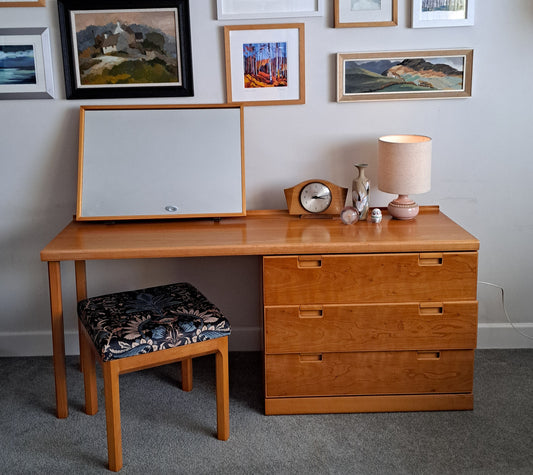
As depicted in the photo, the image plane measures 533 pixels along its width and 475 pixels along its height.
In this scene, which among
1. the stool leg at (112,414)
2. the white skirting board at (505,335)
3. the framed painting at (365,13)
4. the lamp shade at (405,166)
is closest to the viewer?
the stool leg at (112,414)

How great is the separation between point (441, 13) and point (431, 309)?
1166 millimetres

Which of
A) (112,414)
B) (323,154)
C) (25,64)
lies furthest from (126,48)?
(112,414)

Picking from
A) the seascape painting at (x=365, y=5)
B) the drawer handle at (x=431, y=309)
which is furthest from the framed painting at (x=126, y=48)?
the drawer handle at (x=431, y=309)

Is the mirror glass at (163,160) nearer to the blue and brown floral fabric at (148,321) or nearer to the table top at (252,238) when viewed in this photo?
the table top at (252,238)

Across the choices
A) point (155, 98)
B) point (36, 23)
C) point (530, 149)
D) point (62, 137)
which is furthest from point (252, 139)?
point (530, 149)

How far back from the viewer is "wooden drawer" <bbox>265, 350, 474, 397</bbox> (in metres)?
2.51

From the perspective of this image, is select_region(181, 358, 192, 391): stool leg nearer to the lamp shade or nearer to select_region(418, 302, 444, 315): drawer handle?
select_region(418, 302, 444, 315): drawer handle

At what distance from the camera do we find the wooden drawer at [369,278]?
95.2 inches

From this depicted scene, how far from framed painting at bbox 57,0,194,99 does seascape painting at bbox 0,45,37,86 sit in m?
0.14

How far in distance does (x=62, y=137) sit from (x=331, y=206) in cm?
114

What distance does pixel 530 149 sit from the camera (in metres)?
2.86

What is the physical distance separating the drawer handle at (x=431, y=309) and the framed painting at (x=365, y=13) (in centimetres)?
111

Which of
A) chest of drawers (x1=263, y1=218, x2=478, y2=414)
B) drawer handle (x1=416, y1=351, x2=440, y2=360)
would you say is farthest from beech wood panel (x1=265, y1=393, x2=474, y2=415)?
drawer handle (x1=416, y1=351, x2=440, y2=360)

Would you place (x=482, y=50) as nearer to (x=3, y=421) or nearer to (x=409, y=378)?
(x=409, y=378)
